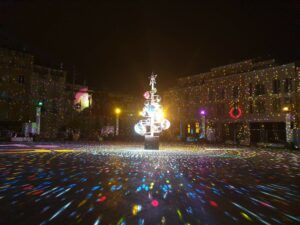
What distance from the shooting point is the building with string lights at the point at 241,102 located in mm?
39656

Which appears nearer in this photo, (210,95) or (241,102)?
(241,102)

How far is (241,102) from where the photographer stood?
1805 inches

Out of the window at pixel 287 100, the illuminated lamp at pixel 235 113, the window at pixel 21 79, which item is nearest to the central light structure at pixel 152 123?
the window at pixel 287 100

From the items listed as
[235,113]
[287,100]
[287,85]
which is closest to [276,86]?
[287,85]

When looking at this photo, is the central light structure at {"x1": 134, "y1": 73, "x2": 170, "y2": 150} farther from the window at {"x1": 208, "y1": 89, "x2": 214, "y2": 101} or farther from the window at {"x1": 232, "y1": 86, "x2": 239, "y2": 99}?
the window at {"x1": 208, "y1": 89, "x2": 214, "y2": 101}

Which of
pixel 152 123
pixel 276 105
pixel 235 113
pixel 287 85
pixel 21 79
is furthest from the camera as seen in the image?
pixel 235 113

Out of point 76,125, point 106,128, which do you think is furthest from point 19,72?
point 106,128

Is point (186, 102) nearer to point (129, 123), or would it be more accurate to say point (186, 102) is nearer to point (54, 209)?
point (129, 123)

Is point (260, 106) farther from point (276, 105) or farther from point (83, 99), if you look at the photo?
point (83, 99)

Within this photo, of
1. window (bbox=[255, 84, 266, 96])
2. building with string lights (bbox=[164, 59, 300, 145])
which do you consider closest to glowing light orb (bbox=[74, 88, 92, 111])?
building with string lights (bbox=[164, 59, 300, 145])

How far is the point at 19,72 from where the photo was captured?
43250 millimetres

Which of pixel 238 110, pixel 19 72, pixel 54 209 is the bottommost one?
pixel 54 209

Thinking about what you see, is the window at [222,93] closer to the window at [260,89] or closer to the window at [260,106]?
the window at [260,89]

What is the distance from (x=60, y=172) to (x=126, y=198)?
489 centimetres
